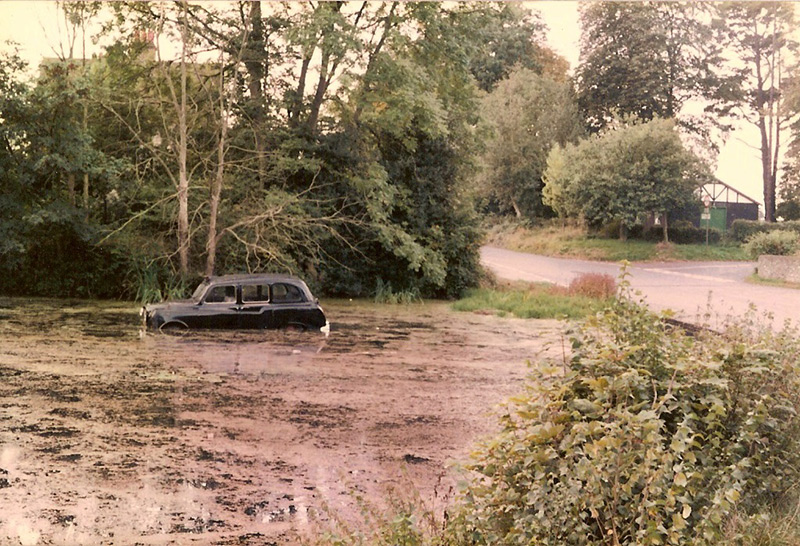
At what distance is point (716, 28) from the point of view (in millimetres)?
26984

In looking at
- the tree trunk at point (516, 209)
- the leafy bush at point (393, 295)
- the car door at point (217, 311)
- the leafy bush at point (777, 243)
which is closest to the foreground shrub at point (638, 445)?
the car door at point (217, 311)

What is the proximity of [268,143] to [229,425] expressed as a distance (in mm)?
16511

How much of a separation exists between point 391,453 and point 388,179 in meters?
19.1

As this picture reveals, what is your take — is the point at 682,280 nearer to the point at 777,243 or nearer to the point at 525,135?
the point at 777,243

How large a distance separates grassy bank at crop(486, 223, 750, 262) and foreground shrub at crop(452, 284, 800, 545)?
32356 mm

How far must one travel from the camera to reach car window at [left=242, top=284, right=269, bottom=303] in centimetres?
1850

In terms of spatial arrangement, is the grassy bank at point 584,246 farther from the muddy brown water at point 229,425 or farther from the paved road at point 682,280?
the muddy brown water at point 229,425

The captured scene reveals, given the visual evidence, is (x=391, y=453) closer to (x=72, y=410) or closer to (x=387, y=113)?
(x=72, y=410)

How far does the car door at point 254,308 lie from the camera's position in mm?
18328

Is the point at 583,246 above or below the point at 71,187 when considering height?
below

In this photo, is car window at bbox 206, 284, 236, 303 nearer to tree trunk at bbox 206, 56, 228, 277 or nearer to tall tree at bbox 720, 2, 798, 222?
tree trunk at bbox 206, 56, 228, 277

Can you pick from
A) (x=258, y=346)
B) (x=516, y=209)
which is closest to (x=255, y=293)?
(x=258, y=346)

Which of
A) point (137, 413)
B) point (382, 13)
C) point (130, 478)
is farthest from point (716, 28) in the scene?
point (130, 478)

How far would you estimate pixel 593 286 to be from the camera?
84.9 feet
